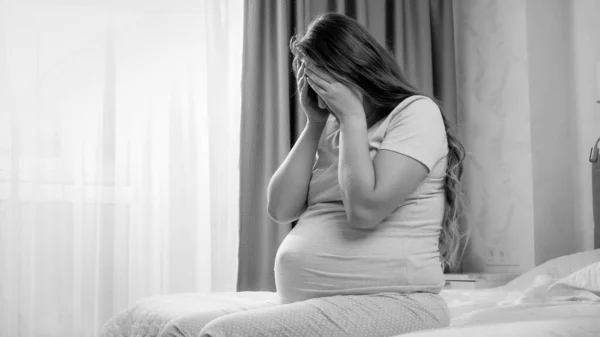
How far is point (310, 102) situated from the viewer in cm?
143

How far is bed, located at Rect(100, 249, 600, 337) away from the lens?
3.18 ft

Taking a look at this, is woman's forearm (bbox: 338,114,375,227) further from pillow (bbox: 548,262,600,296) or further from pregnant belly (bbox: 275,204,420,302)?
pillow (bbox: 548,262,600,296)

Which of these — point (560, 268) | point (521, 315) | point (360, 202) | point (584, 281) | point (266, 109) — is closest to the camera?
point (360, 202)

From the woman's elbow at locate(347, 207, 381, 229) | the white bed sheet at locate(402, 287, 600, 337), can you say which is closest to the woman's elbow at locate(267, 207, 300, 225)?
the woman's elbow at locate(347, 207, 381, 229)

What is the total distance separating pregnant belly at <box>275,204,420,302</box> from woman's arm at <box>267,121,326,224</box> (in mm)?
102

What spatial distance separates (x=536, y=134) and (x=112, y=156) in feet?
6.36

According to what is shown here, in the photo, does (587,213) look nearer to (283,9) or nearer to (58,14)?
(283,9)

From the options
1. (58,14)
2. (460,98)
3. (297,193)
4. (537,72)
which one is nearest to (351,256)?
(297,193)

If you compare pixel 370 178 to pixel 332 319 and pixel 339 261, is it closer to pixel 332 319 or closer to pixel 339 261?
pixel 339 261

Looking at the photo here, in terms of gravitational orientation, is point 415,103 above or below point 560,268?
above

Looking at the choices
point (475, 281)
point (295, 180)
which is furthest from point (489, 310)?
point (475, 281)

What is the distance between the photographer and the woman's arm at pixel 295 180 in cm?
139

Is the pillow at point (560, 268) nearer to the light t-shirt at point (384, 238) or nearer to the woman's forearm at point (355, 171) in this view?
the light t-shirt at point (384, 238)

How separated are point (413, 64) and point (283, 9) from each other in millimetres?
782
